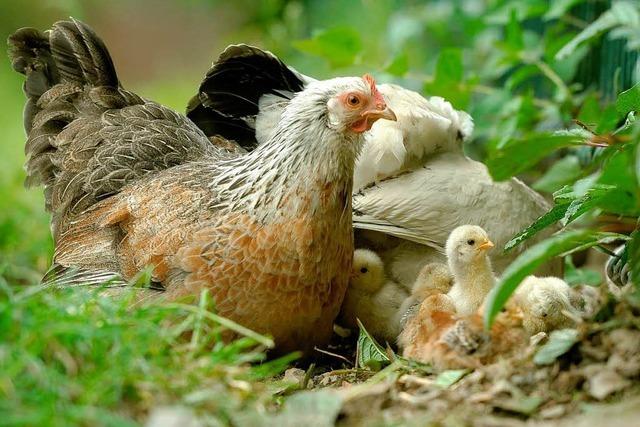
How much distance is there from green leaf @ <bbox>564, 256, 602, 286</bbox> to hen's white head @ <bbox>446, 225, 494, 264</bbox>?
0.95 m

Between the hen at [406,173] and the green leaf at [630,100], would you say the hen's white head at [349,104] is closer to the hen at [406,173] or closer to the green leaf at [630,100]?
the hen at [406,173]

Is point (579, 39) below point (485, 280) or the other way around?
the other way around

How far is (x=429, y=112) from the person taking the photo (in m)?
4.33

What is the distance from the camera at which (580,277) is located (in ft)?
14.4

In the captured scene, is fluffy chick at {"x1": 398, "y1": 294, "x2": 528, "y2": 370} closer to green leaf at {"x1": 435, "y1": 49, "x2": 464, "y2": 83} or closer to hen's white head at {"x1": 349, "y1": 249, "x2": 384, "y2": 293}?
hen's white head at {"x1": 349, "y1": 249, "x2": 384, "y2": 293}

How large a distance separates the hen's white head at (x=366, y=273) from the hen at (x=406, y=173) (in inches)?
5.9

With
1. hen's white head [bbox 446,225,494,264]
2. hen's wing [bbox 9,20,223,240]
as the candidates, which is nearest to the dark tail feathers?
hen's wing [bbox 9,20,223,240]

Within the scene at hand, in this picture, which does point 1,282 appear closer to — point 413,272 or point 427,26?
point 413,272

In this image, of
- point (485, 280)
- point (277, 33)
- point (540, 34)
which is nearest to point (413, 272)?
point (485, 280)

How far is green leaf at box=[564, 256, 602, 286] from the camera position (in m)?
4.36

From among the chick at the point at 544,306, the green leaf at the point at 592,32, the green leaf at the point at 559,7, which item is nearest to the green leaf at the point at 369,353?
the chick at the point at 544,306

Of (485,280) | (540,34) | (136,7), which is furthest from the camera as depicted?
(136,7)

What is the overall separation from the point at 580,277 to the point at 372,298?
3.68 feet

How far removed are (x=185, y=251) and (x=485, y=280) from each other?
1.23m
